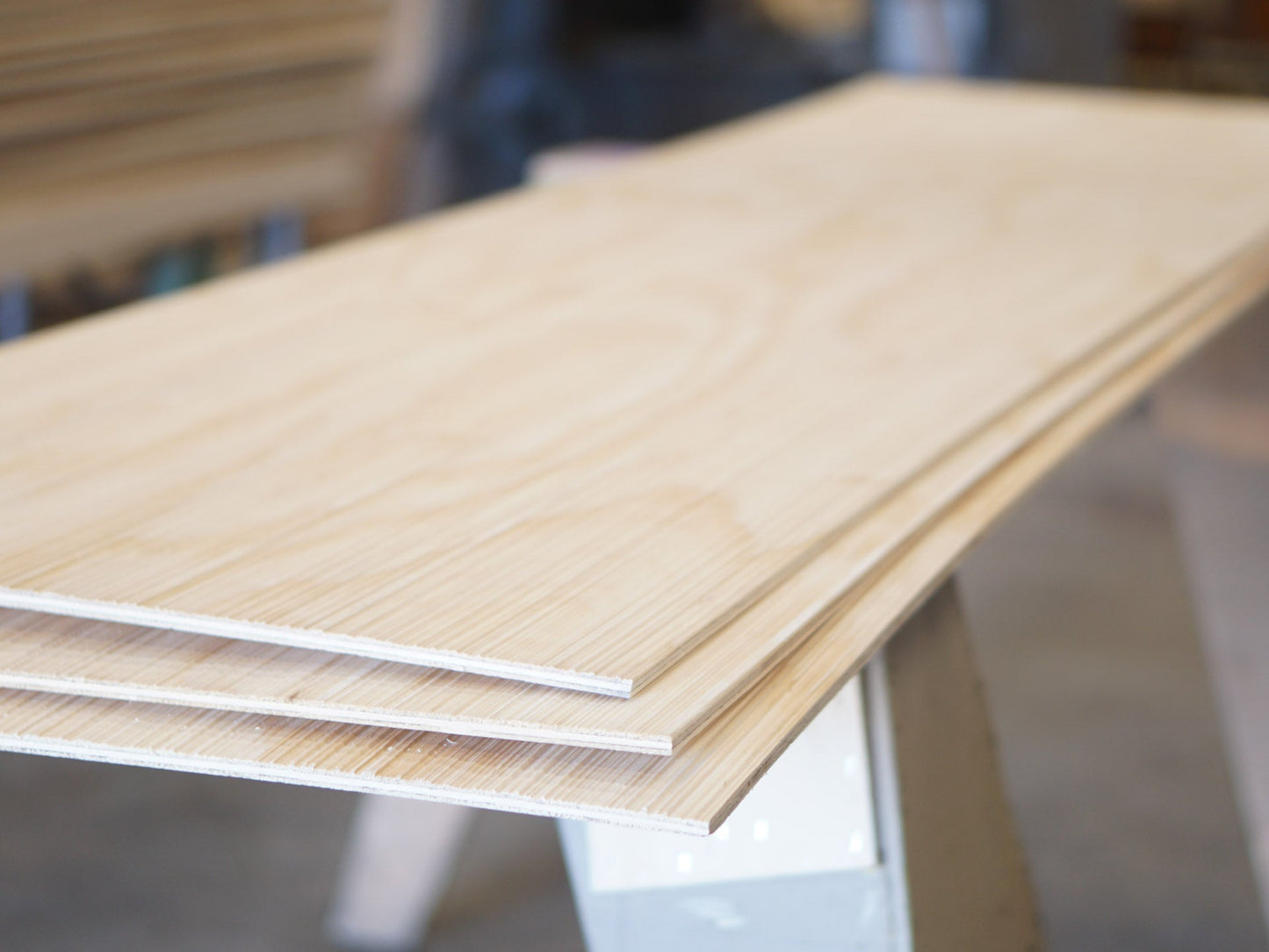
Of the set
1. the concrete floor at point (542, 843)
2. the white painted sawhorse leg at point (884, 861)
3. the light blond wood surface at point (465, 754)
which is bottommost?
the concrete floor at point (542, 843)

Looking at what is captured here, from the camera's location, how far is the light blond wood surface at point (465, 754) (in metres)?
0.38

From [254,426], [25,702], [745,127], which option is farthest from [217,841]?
[25,702]

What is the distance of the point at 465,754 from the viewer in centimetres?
40

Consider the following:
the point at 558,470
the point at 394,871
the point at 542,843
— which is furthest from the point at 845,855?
the point at 542,843

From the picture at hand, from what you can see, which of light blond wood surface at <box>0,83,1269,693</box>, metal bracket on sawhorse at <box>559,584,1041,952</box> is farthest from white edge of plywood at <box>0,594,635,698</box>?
metal bracket on sawhorse at <box>559,584,1041,952</box>

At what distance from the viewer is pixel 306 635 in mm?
399

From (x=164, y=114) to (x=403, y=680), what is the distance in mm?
1096

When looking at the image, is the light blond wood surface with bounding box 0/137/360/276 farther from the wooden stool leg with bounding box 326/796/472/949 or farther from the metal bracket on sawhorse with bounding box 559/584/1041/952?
the metal bracket on sawhorse with bounding box 559/584/1041/952

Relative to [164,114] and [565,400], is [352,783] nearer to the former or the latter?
[565,400]

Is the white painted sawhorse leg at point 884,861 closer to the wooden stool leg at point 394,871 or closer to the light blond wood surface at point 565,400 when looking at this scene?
the light blond wood surface at point 565,400

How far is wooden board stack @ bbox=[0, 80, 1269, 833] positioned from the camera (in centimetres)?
40

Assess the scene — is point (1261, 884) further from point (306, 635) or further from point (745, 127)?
point (306, 635)

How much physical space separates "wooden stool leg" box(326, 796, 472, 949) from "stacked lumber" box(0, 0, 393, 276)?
22.9 inches

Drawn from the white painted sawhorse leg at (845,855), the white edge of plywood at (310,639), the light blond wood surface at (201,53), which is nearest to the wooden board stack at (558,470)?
the white edge of plywood at (310,639)
